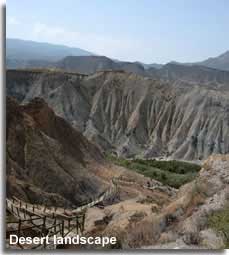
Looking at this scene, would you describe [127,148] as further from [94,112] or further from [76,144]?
[76,144]

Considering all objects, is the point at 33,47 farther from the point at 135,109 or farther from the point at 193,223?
the point at 193,223

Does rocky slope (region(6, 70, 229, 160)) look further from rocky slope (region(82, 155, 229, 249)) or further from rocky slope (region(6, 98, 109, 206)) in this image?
rocky slope (region(82, 155, 229, 249))

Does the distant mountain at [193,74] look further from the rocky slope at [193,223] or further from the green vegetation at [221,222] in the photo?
the green vegetation at [221,222]

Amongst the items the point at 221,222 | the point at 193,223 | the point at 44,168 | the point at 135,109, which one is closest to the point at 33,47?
the point at 135,109

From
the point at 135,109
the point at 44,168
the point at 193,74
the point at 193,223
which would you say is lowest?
the point at 135,109

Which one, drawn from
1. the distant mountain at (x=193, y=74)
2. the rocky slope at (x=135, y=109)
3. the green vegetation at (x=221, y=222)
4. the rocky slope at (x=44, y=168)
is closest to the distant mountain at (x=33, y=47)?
the rocky slope at (x=44, y=168)

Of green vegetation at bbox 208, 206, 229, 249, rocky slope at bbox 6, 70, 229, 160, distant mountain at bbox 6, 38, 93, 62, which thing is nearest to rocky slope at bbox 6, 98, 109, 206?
distant mountain at bbox 6, 38, 93, 62
